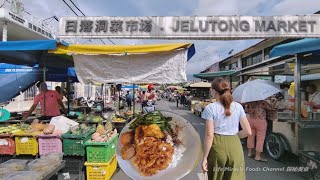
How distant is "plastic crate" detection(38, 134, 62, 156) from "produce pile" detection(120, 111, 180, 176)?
2.36 m

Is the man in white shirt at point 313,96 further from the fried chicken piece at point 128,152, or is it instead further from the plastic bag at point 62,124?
the plastic bag at point 62,124

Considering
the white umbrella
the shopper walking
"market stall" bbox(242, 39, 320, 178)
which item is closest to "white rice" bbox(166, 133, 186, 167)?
"market stall" bbox(242, 39, 320, 178)

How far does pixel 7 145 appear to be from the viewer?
543cm

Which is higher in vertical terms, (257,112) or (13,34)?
(13,34)

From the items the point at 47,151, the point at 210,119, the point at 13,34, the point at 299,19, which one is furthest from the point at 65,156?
the point at 13,34

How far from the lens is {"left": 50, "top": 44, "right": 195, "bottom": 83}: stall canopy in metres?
4.76

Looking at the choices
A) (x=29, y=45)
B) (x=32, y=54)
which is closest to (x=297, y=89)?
(x=29, y=45)

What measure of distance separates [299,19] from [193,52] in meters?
1.94

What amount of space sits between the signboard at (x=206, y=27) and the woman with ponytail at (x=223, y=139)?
2.42 ft

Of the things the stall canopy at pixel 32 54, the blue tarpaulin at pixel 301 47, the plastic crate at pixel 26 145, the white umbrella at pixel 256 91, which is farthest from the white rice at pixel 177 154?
the white umbrella at pixel 256 91

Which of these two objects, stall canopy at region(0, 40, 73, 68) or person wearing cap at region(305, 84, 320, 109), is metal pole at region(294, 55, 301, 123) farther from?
stall canopy at region(0, 40, 73, 68)

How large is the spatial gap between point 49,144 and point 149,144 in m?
2.98

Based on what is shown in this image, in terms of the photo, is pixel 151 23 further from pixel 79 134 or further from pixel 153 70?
pixel 79 134

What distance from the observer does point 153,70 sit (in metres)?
4.91
